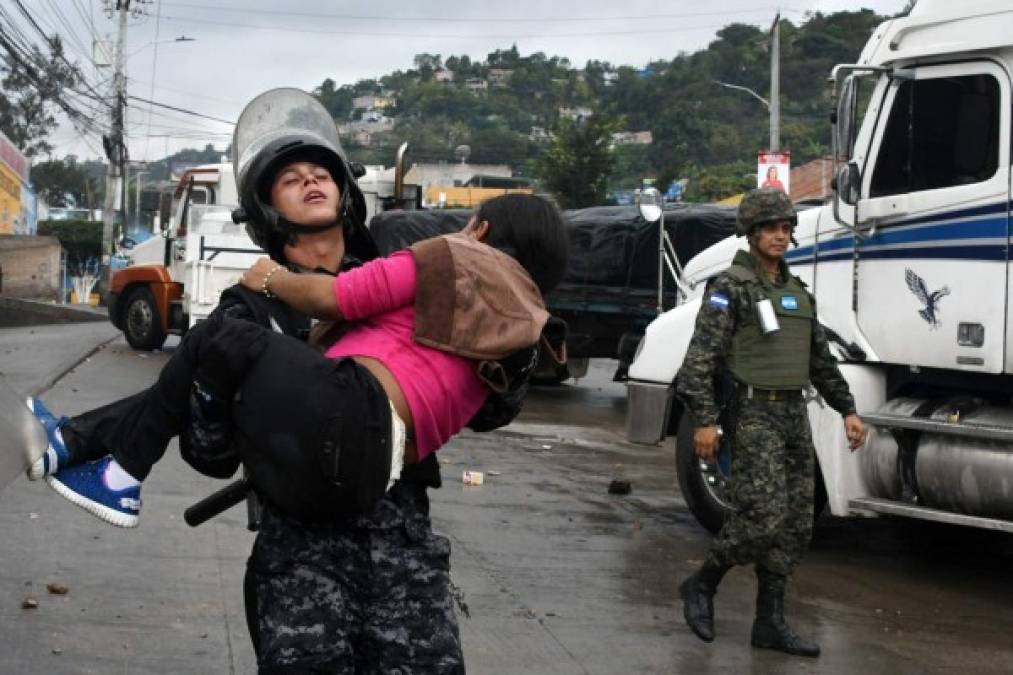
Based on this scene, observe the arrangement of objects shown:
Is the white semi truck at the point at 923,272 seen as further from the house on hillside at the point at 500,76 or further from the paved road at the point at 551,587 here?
the house on hillside at the point at 500,76

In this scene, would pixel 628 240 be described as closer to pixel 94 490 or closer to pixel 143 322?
pixel 143 322

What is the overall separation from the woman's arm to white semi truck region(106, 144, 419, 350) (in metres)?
17.1

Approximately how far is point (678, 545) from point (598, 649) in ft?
8.86

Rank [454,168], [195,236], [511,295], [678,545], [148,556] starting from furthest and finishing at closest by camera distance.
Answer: [454,168] → [195,236] → [678,545] → [148,556] → [511,295]

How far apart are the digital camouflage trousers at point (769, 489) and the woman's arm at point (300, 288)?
3.70 metres

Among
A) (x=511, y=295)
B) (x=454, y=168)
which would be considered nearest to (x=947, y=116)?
(x=511, y=295)

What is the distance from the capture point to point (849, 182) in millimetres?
8781

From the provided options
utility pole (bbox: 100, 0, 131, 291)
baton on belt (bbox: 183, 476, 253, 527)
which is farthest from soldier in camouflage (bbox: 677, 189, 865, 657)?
utility pole (bbox: 100, 0, 131, 291)

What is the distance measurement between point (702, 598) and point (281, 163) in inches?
158

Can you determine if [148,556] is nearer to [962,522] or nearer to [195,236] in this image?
[962,522]

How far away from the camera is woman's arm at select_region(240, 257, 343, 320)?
3475mm

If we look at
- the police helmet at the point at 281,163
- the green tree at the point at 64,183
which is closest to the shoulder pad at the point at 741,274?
the police helmet at the point at 281,163

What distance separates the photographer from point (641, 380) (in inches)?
381

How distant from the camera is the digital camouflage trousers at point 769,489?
6.85 m
